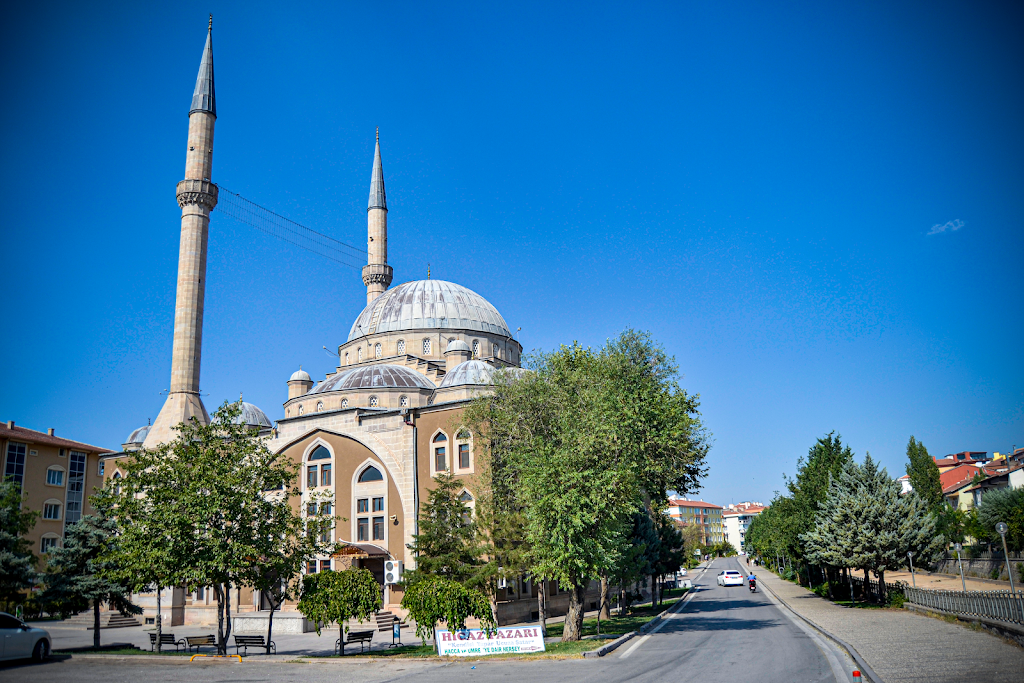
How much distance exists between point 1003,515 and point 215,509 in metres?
38.5

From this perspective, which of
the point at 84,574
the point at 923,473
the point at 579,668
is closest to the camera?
the point at 579,668

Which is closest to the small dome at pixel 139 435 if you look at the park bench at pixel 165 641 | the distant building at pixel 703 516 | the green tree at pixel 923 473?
the park bench at pixel 165 641

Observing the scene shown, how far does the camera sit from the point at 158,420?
120 feet

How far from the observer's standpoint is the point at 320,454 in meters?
35.9

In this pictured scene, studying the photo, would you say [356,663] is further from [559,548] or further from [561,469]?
[561,469]

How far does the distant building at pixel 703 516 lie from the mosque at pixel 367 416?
101631 millimetres

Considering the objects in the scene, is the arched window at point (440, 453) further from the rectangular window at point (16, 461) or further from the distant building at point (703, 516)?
the distant building at point (703, 516)

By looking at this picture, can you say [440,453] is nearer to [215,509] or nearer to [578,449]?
[578,449]

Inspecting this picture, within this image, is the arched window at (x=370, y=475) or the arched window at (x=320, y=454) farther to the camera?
the arched window at (x=320, y=454)

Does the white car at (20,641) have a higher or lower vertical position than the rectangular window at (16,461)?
lower

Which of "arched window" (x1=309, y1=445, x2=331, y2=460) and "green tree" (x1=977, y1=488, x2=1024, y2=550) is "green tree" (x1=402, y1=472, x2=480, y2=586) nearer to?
"arched window" (x1=309, y1=445, x2=331, y2=460)

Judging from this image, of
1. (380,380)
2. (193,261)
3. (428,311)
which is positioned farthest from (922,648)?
(428,311)

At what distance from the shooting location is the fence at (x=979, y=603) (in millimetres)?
16292

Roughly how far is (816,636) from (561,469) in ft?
27.5
